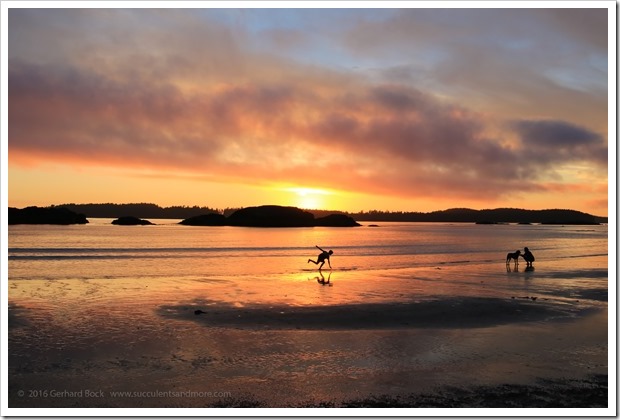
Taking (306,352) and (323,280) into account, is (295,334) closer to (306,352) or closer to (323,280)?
(306,352)

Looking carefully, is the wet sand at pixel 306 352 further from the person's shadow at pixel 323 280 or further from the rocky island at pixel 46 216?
the rocky island at pixel 46 216

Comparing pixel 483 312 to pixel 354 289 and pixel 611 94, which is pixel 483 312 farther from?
pixel 611 94

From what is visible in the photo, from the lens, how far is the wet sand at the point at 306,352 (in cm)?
869

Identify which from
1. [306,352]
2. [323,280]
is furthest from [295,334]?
[323,280]

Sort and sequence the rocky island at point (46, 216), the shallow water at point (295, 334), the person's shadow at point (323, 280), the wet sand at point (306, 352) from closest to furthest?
the wet sand at point (306, 352)
the shallow water at point (295, 334)
the person's shadow at point (323, 280)
the rocky island at point (46, 216)

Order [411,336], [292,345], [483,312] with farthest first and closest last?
[483,312] → [411,336] → [292,345]

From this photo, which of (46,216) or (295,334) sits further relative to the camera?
(46,216)

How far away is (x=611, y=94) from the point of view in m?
10.5

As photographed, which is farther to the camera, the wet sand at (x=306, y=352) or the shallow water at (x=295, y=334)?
the shallow water at (x=295, y=334)

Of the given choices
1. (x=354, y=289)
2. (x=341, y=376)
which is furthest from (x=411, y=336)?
(x=354, y=289)

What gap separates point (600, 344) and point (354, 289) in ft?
38.8

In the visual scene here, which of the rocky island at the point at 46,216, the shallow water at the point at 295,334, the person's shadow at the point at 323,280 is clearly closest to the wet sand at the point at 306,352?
the shallow water at the point at 295,334

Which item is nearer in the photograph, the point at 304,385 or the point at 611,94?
the point at 304,385

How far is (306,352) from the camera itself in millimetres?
11445
